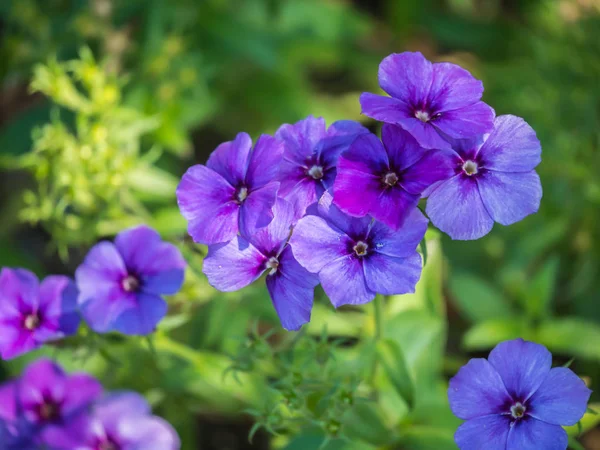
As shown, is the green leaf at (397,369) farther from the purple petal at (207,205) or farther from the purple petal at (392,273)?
the purple petal at (207,205)

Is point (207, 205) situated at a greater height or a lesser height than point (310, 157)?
lesser

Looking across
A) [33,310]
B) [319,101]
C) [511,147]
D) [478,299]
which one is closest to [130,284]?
[33,310]

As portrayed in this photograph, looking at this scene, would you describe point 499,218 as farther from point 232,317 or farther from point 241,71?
point 241,71

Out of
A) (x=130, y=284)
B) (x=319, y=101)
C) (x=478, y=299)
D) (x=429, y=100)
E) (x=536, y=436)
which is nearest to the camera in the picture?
(x=536, y=436)

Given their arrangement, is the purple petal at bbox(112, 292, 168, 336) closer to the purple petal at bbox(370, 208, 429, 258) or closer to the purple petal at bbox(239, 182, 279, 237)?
the purple petal at bbox(239, 182, 279, 237)

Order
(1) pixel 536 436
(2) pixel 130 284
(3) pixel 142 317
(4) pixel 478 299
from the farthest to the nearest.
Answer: (4) pixel 478 299 → (2) pixel 130 284 → (3) pixel 142 317 → (1) pixel 536 436

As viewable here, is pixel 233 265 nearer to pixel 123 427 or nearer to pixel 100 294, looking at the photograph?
pixel 100 294

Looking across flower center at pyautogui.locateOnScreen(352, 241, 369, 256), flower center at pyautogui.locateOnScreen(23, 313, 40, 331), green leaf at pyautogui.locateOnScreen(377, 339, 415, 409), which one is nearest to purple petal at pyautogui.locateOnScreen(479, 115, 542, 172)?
flower center at pyautogui.locateOnScreen(352, 241, 369, 256)
